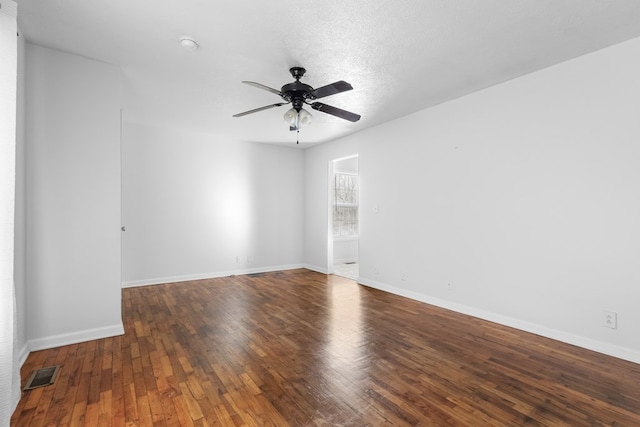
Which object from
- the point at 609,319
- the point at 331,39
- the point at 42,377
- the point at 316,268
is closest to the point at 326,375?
the point at 42,377

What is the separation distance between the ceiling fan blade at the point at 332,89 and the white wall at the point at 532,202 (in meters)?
2.00

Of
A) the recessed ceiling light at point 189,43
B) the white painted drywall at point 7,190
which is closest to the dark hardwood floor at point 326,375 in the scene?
the white painted drywall at point 7,190

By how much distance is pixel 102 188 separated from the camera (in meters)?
2.93

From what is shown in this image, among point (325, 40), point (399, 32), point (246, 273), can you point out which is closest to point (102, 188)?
point (325, 40)

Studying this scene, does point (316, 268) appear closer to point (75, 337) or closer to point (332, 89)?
point (75, 337)

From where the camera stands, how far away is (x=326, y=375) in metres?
2.25

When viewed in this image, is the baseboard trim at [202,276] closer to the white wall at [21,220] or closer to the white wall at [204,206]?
the white wall at [204,206]

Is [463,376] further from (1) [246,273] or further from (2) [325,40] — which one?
(1) [246,273]

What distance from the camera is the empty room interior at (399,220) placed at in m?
1.97

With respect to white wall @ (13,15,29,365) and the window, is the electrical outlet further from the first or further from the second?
the window

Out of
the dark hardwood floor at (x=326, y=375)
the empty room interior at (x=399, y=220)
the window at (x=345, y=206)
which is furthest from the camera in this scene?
the window at (x=345, y=206)

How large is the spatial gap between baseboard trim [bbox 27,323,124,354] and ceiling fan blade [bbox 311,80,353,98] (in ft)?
9.80

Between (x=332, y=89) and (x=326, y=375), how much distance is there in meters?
2.31

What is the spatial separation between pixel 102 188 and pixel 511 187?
424 centimetres
